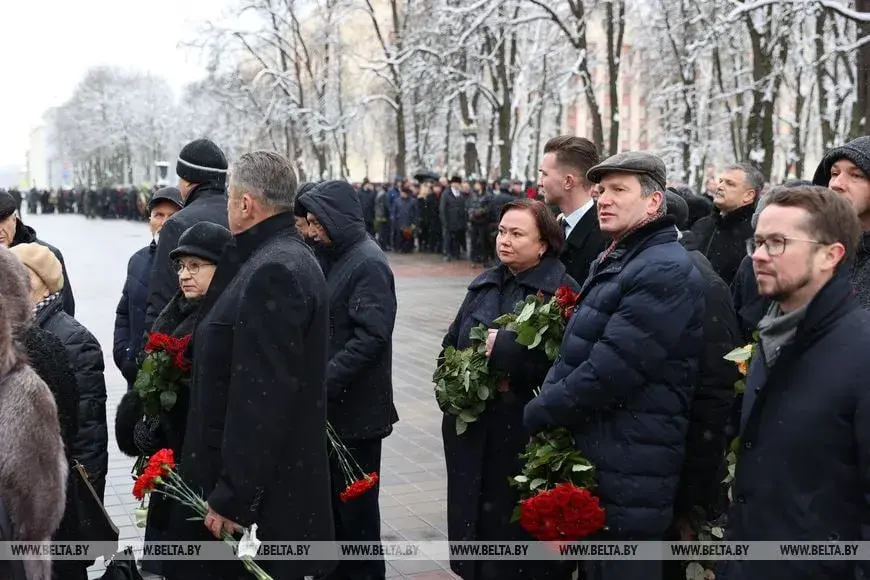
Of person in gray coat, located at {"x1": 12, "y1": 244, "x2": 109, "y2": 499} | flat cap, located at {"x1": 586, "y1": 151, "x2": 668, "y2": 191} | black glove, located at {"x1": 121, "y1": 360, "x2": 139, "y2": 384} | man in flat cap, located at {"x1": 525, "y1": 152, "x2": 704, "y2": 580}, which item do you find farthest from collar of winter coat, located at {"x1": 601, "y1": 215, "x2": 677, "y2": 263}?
black glove, located at {"x1": 121, "y1": 360, "x2": 139, "y2": 384}

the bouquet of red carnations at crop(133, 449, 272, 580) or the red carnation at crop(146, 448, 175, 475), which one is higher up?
the red carnation at crop(146, 448, 175, 475)

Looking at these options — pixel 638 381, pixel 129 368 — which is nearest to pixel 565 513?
pixel 638 381

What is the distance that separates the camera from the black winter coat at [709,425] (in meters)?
4.07

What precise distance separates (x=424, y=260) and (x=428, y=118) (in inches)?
760

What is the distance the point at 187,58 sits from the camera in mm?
41250

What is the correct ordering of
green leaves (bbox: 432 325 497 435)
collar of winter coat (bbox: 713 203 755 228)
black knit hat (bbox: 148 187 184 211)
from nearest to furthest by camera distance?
green leaves (bbox: 432 325 497 435) → black knit hat (bbox: 148 187 184 211) → collar of winter coat (bbox: 713 203 755 228)

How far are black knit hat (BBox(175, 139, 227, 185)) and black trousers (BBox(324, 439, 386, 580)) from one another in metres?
1.85

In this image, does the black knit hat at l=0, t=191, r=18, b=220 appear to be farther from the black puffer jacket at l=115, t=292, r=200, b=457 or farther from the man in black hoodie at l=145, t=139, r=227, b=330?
the black puffer jacket at l=115, t=292, r=200, b=457

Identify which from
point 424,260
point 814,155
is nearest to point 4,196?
point 424,260

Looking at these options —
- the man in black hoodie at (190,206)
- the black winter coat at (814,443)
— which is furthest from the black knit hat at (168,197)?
the black winter coat at (814,443)

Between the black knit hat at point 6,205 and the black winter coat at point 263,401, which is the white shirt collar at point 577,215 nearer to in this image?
the black winter coat at point 263,401

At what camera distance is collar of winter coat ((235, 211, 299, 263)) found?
148 inches

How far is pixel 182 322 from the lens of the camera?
14.5ft

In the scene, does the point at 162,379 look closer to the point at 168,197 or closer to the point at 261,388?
the point at 261,388
